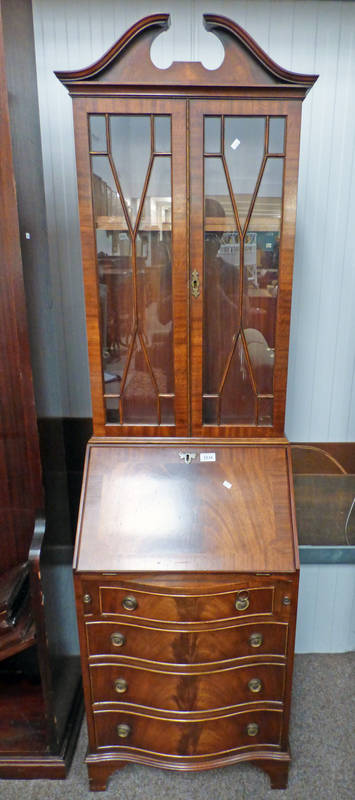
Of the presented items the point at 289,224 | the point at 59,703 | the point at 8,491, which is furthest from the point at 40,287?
A: the point at 59,703

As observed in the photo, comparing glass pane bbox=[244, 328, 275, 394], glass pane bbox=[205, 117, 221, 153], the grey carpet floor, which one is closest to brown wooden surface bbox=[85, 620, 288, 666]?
the grey carpet floor

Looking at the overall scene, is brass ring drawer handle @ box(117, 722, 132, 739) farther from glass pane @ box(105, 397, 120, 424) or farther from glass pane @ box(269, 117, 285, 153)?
glass pane @ box(269, 117, 285, 153)

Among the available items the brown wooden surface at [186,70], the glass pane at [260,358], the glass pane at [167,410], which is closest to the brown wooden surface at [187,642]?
the glass pane at [167,410]

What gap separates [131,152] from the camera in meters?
1.25

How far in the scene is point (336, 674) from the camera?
6.22 feet

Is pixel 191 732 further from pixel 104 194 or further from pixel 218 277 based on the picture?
pixel 104 194

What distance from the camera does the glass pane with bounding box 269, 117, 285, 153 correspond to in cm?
123

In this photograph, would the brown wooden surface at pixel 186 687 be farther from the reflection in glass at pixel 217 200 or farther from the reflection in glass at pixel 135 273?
the reflection in glass at pixel 217 200

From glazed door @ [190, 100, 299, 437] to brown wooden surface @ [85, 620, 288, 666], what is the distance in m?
0.57

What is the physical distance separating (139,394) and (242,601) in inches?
26.4

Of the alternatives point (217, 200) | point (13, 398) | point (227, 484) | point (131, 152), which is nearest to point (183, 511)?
point (227, 484)

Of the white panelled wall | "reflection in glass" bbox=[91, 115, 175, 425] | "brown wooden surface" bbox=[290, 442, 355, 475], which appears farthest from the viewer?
"brown wooden surface" bbox=[290, 442, 355, 475]

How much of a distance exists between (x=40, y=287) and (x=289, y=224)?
77cm

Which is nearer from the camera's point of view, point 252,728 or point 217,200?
point 217,200
